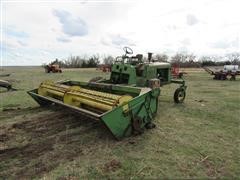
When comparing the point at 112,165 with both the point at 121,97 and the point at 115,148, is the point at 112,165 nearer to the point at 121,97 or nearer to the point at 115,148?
the point at 115,148

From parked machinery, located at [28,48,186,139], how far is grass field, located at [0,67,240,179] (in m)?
0.32

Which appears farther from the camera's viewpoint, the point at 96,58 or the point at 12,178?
the point at 96,58

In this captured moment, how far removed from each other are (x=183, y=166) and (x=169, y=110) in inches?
126

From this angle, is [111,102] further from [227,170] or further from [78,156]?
[227,170]

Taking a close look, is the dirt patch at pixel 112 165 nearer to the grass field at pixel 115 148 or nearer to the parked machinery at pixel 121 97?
the grass field at pixel 115 148

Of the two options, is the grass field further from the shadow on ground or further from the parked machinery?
the parked machinery

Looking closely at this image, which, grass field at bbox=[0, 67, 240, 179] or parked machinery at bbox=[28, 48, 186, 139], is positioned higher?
parked machinery at bbox=[28, 48, 186, 139]

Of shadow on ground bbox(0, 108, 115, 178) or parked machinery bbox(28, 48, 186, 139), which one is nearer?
shadow on ground bbox(0, 108, 115, 178)

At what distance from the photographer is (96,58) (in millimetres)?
53750

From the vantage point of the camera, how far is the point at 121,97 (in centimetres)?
395

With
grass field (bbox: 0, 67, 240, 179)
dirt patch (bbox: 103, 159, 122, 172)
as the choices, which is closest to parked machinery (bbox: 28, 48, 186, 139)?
grass field (bbox: 0, 67, 240, 179)

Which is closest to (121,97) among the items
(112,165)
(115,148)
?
(115,148)

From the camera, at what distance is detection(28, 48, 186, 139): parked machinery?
3852 millimetres

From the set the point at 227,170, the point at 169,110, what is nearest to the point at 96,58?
the point at 169,110
